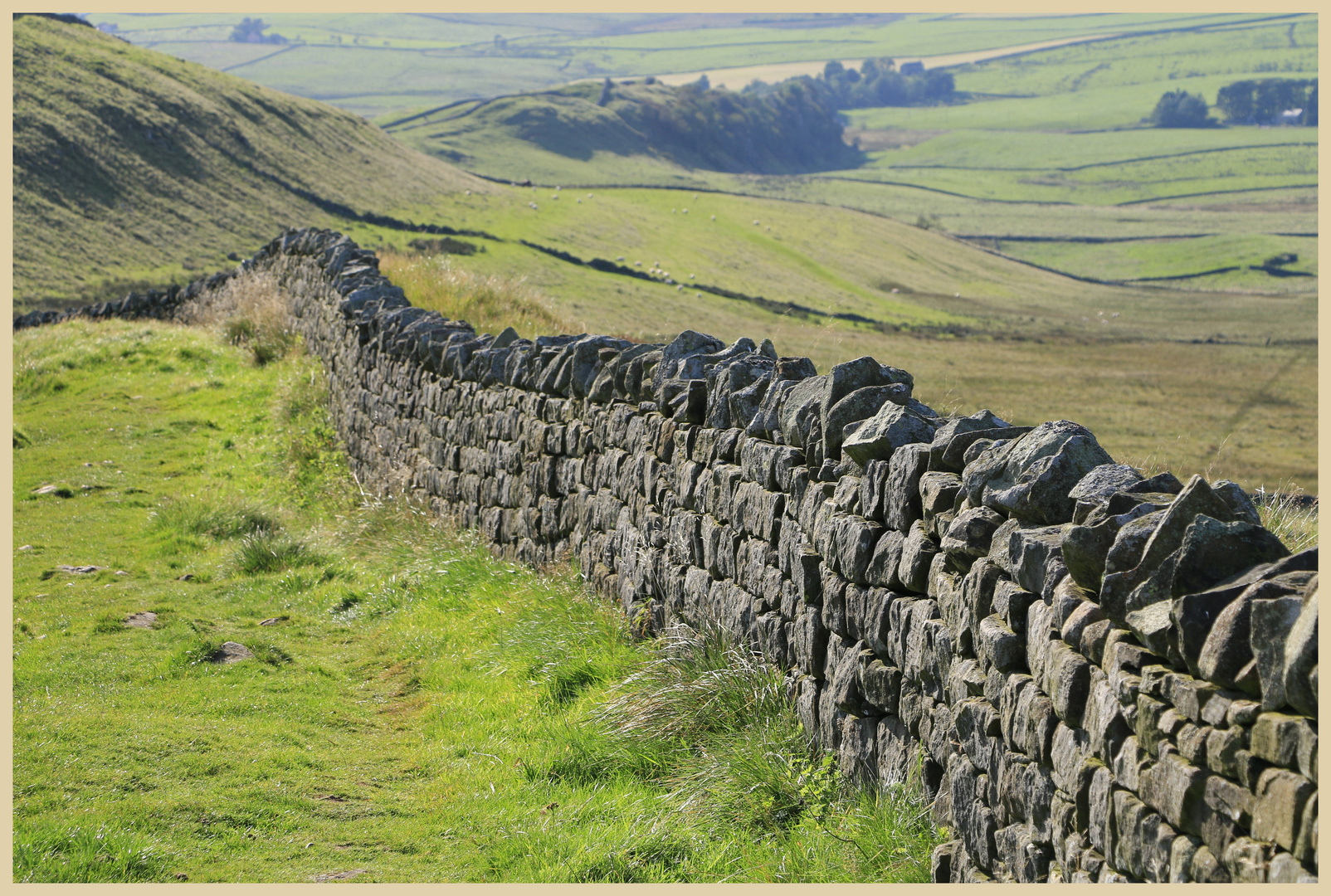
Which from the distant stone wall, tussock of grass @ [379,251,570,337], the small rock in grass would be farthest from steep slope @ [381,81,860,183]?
the distant stone wall

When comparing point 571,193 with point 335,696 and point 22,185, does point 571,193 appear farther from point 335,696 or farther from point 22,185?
point 335,696

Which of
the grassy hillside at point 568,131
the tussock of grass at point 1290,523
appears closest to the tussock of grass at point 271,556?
the tussock of grass at point 1290,523

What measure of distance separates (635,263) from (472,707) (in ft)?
183

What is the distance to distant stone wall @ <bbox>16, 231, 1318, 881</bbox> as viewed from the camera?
9.21ft

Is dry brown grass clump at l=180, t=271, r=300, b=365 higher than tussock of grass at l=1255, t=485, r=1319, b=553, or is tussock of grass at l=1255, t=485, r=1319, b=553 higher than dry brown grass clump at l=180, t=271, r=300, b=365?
tussock of grass at l=1255, t=485, r=1319, b=553

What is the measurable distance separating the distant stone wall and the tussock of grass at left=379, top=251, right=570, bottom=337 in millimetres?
6386

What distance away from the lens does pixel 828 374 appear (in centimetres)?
578

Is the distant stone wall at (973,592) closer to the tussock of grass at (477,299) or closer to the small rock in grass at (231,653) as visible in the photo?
the small rock in grass at (231,653)

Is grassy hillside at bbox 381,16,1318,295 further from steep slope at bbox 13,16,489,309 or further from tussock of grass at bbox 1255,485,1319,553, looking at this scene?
tussock of grass at bbox 1255,485,1319,553

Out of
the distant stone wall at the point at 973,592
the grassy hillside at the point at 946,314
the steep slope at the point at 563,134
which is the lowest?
the grassy hillside at the point at 946,314

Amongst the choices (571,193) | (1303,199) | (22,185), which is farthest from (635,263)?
(1303,199)

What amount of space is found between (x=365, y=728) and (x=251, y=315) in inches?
616

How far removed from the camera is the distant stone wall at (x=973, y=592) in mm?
2809

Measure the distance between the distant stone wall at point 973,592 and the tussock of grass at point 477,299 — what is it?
639 cm
